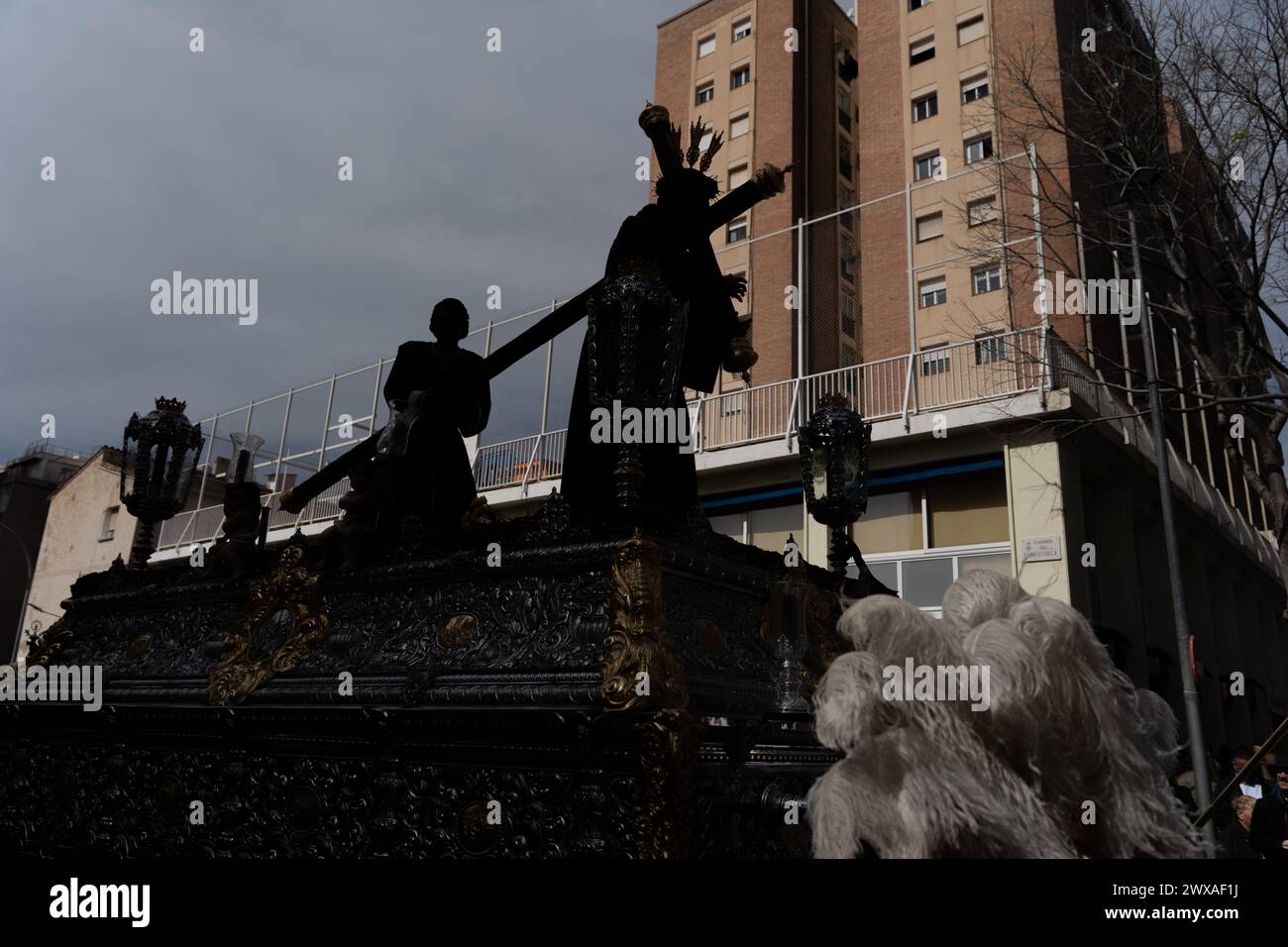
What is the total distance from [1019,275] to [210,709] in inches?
627

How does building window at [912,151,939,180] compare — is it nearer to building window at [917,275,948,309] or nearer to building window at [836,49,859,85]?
building window at [917,275,948,309]

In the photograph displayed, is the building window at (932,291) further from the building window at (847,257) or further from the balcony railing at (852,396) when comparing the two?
the building window at (847,257)

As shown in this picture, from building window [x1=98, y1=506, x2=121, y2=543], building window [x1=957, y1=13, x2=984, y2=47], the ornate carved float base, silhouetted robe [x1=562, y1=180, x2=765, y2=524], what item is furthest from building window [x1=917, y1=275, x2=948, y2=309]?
building window [x1=98, y1=506, x2=121, y2=543]

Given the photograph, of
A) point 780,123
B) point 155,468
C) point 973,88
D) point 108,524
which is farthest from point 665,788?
point 108,524

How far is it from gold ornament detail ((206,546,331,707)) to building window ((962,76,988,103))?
24.6 m

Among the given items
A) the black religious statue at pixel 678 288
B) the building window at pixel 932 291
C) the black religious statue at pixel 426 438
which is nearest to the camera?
the black religious statue at pixel 678 288

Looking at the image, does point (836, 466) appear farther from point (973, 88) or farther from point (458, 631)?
point (973, 88)

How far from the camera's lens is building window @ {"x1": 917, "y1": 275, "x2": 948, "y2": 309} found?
22.4 meters

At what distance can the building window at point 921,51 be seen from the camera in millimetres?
24469

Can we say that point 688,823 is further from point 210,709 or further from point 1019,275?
point 1019,275

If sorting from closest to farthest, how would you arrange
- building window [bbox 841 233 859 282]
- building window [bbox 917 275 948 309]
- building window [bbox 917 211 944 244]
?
building window [bbox 917 275 948 309], building window [bbox 917 211 944 244], building window [bbox 841 233 859 282]

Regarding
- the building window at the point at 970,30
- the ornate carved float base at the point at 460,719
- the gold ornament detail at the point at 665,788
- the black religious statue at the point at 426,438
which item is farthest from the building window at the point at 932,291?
the gold ornament detail at the point at 665,788

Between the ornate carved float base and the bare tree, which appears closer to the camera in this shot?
the ornate carved float base

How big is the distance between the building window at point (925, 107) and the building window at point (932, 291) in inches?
209
